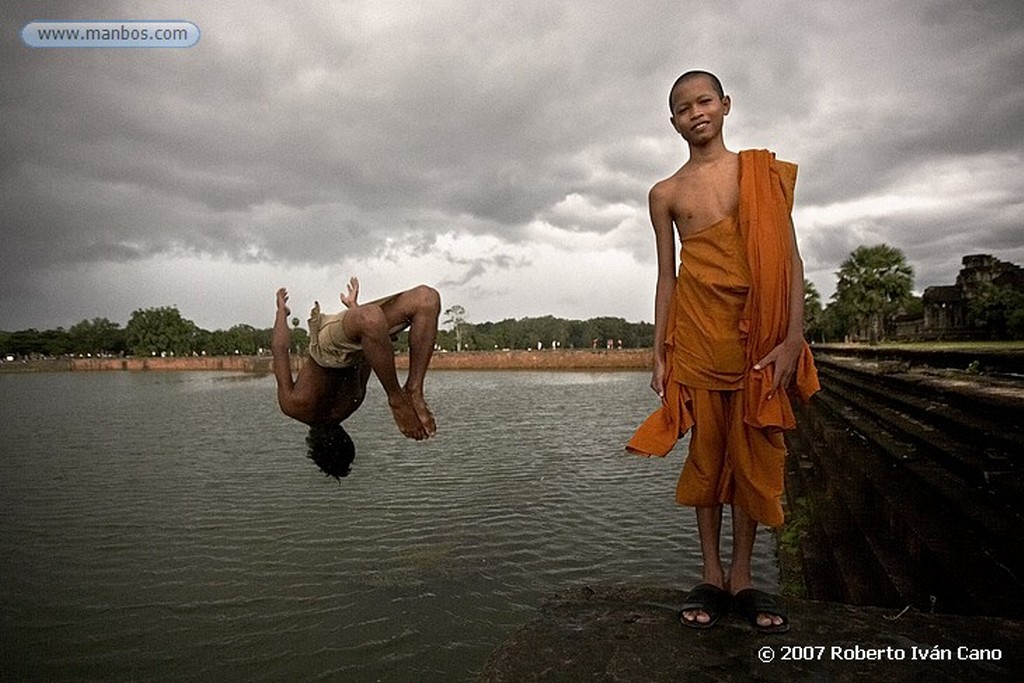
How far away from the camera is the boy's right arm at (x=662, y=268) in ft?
9.73

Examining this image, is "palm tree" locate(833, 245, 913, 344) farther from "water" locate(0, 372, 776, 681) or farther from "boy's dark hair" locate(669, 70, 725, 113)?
"boy's dark hair" locate(669, 70, 725, 113)

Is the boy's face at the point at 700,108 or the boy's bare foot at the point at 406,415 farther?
the boy's bare foot at the point at 406,415

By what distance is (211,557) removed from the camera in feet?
29.3

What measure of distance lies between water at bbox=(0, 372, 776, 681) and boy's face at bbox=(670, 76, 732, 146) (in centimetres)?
506

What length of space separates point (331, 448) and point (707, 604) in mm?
2516

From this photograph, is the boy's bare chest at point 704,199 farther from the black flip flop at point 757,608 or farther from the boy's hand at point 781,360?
the black flip flop at point 757,608

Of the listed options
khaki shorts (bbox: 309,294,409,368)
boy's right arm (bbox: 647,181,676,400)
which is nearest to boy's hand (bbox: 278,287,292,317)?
khaki shorts (bbox: 309,294,409,368)

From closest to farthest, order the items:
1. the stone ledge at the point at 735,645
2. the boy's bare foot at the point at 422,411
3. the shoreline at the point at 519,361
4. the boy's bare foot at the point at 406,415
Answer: the stone ledge at the point at 735,645, the boy's bare foot at the point at 406,415, the boy's bare foot at the point at 422,411, the shoreline at the point at 519,361

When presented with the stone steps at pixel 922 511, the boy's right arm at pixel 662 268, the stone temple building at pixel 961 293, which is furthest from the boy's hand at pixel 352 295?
the stone temple building at pixel 961 293

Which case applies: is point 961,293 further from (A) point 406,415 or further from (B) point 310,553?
(A) point 406,415

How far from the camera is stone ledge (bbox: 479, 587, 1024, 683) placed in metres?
2.14

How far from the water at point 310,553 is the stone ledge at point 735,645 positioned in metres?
3.81

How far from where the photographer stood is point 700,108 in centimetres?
281

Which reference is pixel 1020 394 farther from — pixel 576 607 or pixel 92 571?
pixel 92 571
